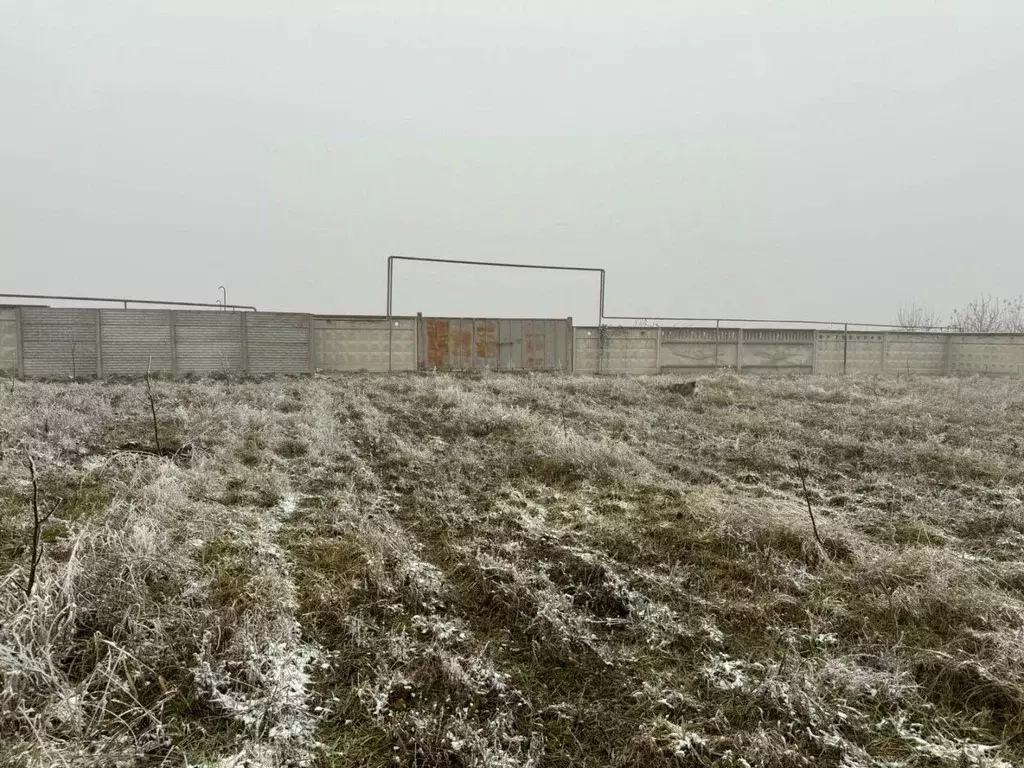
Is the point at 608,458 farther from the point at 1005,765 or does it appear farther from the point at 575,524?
the point at 1005,765

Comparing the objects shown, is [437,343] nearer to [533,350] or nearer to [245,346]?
[533,350]

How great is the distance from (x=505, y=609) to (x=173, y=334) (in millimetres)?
14243

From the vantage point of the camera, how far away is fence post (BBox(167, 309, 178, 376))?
1402 cm

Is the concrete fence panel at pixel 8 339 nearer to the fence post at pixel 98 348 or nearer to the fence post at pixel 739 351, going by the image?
the fence post at pixel 98 348

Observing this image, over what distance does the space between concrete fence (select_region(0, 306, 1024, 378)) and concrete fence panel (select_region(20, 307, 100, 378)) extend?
2cm

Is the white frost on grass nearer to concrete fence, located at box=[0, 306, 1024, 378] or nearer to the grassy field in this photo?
the grassy field

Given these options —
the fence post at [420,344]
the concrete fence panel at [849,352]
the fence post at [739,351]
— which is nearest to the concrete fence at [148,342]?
the fence post at [420,344]

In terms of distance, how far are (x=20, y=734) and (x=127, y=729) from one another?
32 centimetres

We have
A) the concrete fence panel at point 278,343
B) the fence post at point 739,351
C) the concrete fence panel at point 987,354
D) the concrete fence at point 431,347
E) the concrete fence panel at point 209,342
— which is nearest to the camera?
the concrete fence at point 431,347

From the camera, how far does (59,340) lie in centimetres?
1327

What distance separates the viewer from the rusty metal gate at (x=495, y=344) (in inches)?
643

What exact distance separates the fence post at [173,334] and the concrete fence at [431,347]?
0.03 metres

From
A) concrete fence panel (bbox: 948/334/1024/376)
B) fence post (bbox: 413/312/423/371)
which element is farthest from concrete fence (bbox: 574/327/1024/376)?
fence post (bbox: 413/312/423/371)

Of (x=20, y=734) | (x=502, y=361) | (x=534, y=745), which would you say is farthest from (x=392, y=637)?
(x=502, y=361)
